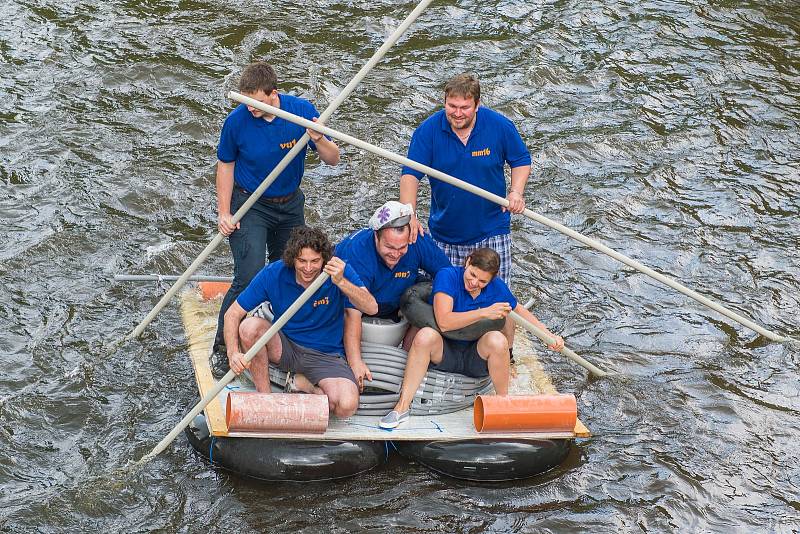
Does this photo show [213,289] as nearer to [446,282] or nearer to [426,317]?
[426,317]

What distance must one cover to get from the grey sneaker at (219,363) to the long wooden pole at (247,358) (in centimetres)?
52

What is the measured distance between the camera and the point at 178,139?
13.6 metres

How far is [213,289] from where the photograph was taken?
9961mm

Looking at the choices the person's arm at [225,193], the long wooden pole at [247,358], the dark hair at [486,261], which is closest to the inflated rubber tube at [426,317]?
the dark hair at [486,261]

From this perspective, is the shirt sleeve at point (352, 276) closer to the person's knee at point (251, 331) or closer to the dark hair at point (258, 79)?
the person's knee at point (251, 331)

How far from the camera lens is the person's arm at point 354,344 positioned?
826 cm

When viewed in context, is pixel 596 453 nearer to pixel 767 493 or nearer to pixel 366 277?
pixel 767 493

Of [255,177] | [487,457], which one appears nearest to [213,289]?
[255,177]

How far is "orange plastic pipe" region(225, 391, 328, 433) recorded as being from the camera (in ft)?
25.6

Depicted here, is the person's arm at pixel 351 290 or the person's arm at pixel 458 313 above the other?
the person's arm at pixel 351 290

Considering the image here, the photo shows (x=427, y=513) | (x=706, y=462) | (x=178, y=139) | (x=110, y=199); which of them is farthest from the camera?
(x=178, y=139)

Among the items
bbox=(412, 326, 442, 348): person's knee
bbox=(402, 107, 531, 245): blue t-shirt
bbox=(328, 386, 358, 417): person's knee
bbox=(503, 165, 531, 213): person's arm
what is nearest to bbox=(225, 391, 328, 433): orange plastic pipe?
bbox=(328, 386, 358, 417): person's knee

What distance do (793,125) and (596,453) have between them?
7338 millimetres

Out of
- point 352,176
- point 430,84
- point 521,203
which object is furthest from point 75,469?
point 430,84
